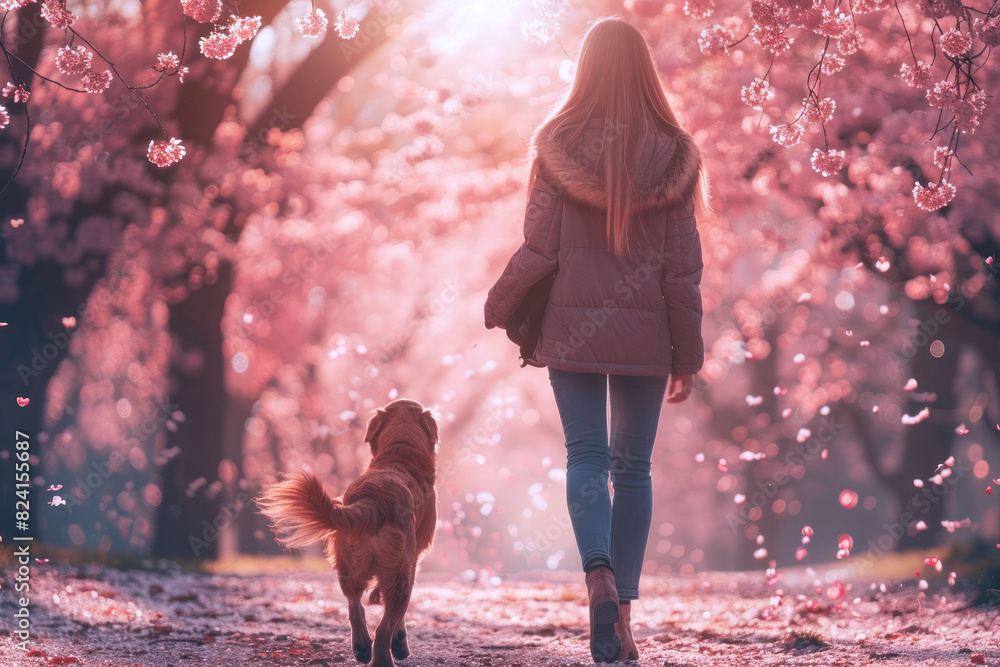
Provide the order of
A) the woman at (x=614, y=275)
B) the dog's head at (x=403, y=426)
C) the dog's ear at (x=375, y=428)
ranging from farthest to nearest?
the dog's ear at (x=375, y=428) → the dog's head at (x=403, y=426) → the woman at (x=614, y=275)

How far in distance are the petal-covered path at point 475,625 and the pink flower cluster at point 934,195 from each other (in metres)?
2.30

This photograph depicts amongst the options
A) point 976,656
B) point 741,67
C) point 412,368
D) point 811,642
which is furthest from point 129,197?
point 412,368

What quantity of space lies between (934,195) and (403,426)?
Answer: 3207 mm

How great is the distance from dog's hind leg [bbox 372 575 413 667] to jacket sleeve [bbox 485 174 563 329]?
1.34 m

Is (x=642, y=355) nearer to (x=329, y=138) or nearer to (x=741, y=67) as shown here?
(x=741, y=67)

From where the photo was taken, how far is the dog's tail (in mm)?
3389

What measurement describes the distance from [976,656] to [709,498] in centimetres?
2204

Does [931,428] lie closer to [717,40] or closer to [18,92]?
[717,40]

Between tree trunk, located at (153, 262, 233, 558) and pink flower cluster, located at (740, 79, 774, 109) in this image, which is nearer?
pink flower cluster, located at (740, 79, 774, 109)

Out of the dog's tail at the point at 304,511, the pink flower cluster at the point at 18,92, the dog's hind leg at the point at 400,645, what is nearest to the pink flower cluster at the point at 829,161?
the dog's tail at the point at 304,511

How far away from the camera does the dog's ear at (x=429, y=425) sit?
4336mm

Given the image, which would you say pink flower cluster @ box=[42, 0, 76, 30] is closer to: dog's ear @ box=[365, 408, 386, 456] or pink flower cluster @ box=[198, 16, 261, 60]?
pink flower cluster @ box=[198, 16, 261, 60]

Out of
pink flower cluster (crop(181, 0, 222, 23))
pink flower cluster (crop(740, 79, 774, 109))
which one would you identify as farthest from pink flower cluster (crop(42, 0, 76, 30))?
pink flower cluster (crop(740, 79, 774, 109))

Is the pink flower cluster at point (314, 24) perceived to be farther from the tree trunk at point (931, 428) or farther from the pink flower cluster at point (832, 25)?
the tree trunk at point (931, 428)
